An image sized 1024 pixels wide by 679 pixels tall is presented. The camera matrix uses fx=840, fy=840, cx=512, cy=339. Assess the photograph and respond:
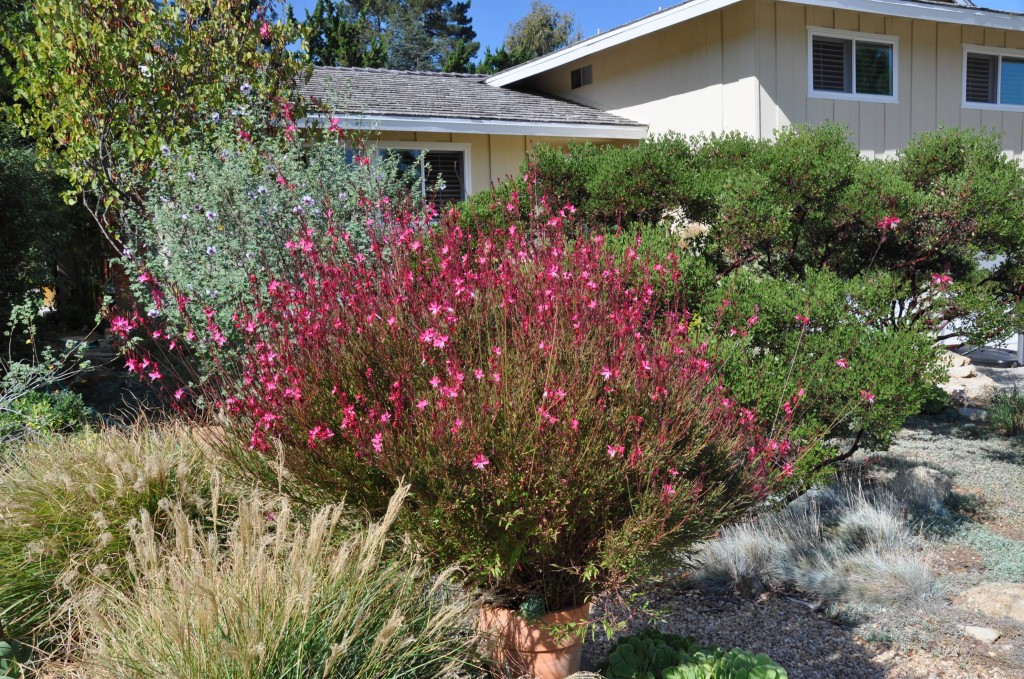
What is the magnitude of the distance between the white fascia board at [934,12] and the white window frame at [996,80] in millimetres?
492

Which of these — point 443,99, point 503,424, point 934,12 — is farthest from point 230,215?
point 934,12

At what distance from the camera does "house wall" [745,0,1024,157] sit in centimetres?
1147

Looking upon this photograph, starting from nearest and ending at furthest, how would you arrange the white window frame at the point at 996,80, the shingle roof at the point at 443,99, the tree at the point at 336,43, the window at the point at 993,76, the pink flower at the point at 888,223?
the pink flower at the point at 888,223, the shingle roof at the point at 443,99, the white window frame at the point at 996,80, the window at the point at 993,76, the tree at the point at 336,43

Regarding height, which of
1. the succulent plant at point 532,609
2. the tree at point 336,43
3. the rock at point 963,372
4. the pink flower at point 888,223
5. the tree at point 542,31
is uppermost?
the tree at point 542,31

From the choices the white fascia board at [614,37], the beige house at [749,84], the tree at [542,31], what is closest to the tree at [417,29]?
the tree at [542,31]

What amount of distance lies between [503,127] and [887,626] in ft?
31.8

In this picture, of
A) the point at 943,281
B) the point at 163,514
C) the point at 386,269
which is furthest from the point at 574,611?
the point at 943,281

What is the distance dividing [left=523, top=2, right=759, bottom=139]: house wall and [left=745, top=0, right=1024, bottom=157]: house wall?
0.27m

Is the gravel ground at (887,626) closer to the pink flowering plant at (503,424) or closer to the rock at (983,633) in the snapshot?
the rock at (983,633)

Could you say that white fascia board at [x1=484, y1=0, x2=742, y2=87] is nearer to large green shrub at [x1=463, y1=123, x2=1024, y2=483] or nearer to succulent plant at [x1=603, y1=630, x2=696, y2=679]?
large green shrub at [x1=463, y1=123, x2=1024, y2=483]

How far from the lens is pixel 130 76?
6.76 metres

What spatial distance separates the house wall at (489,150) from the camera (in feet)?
43.0

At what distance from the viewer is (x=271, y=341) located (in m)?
3.85

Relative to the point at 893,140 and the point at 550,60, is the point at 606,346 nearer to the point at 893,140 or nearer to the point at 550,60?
the point at 893,140
